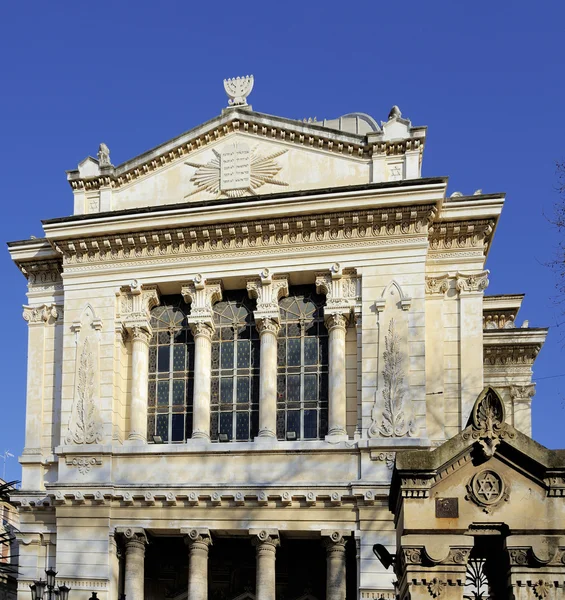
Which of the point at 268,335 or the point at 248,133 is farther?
the point at 248,133

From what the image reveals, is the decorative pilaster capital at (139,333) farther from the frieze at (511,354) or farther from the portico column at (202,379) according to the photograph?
the frieze at (511,354)

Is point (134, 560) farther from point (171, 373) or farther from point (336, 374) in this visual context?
point (336, 374)

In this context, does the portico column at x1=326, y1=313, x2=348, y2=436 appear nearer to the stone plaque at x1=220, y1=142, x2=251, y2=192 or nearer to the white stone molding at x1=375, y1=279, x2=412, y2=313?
the white stone molding at x1=375, y1=279, x2=412, y2=313

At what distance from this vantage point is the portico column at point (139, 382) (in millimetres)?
32219

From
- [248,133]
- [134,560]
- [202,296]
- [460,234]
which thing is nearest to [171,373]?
[202,296]

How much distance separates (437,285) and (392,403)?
3894 millimetres

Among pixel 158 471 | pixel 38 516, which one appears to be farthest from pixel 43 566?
pixel 158 471

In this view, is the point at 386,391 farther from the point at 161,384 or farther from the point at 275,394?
the point at 161,384

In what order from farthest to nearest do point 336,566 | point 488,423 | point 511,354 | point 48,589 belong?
point 511,354, point 336,566, point 48,589, point 488,423

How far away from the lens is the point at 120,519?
31219mm

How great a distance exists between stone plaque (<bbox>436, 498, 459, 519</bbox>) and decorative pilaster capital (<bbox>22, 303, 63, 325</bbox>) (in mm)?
22690

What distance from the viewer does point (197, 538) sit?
30.5m

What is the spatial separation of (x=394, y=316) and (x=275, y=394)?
3.99 metres

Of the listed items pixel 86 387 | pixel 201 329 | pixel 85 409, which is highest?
pixel 201 329
